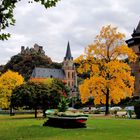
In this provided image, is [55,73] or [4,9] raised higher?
[55,73]

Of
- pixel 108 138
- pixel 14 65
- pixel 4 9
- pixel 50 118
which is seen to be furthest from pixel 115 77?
pixel 14 65

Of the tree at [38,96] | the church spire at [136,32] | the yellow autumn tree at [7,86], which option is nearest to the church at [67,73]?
the church spire at [136,32]

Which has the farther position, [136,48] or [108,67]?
[136,48]

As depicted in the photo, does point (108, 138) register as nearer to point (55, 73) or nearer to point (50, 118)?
point (50, 118)

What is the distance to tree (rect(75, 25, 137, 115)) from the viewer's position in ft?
175

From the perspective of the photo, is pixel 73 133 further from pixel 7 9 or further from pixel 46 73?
pixel 46 73

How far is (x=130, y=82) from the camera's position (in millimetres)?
53906

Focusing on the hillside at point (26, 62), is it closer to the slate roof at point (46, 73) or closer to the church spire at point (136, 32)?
the slate roof at point (46, 73)

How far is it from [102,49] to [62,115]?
25.3m

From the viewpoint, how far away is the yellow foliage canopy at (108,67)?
53.3 meters

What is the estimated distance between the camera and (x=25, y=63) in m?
130

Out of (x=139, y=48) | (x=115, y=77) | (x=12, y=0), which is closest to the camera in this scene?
(x=12, y=0)

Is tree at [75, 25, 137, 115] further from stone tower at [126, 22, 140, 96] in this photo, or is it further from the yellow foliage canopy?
stone tower at [126, 22, 140, 96]

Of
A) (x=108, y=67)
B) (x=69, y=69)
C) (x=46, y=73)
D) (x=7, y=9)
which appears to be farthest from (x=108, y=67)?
(x=69, y=69)
